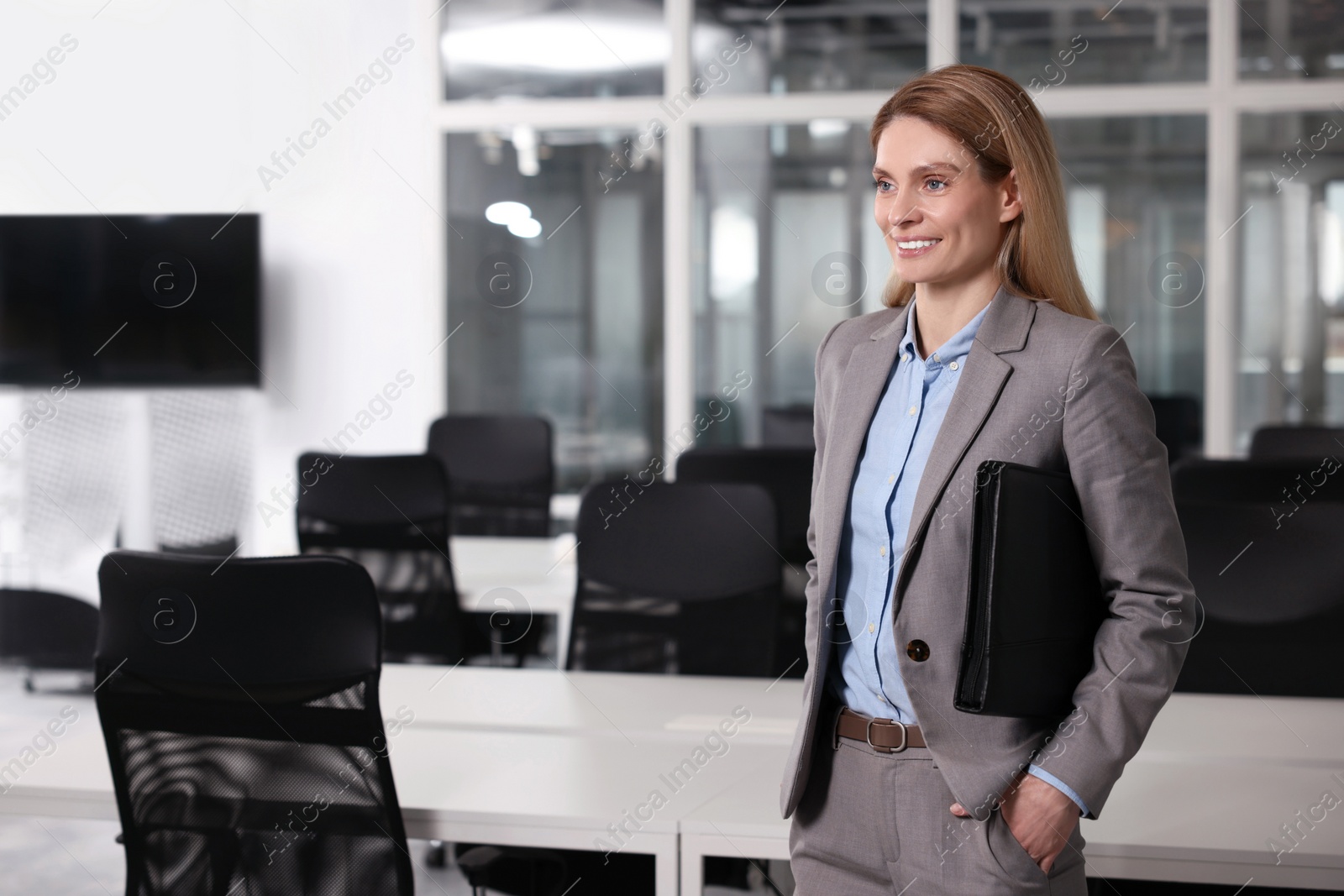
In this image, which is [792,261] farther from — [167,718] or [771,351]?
[167,718]

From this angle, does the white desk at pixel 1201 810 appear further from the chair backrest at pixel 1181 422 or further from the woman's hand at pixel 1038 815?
the chair backrest at pixel 1181 422

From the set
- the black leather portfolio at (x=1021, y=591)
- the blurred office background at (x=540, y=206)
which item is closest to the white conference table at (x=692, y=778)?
the black leather portfolio at (x=1021, y=591)

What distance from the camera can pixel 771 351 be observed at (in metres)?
5.56

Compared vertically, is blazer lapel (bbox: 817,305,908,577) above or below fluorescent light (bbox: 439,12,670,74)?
below

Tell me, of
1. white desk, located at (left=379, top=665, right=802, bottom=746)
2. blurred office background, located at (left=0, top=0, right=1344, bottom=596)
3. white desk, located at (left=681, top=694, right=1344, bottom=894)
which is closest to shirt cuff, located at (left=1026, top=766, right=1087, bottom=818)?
white desk, located at (left=681, top=694, right=1344, bottom=894)

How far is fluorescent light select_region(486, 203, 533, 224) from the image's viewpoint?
570 cm

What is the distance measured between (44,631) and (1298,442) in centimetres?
471

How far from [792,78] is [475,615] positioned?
131 inches

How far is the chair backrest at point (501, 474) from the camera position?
459 centimetres

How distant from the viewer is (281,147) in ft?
18.5

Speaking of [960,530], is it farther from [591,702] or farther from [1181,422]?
[1181,422]

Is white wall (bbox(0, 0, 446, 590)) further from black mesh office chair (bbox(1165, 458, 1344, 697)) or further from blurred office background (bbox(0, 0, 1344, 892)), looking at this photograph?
black mesh office chair (bbox(1165, 458, 1344, 697))

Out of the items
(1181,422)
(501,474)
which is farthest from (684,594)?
(1181,422)

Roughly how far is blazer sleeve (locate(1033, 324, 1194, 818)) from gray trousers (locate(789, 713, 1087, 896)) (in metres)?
0.11
